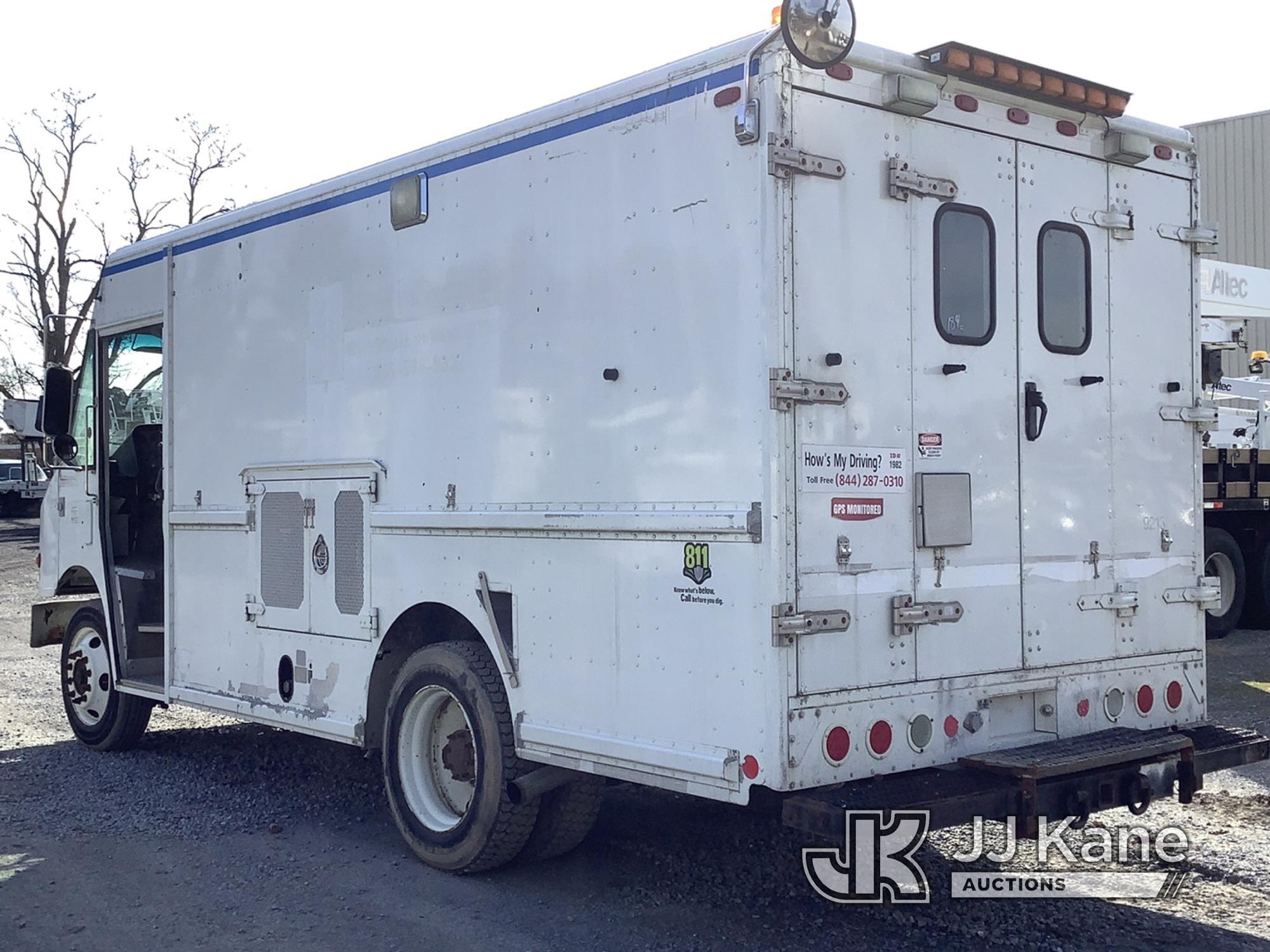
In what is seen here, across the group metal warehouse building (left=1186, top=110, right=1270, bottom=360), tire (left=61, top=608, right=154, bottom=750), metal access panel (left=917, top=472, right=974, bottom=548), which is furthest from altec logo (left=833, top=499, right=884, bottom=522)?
metal warehouse building (left=1186, top=110, right=1270, bottom=360)

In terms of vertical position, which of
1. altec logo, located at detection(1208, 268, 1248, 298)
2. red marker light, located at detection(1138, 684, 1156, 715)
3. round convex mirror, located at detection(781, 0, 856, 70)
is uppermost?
altec logo, located at detection(1208, 268, 1248, 298)

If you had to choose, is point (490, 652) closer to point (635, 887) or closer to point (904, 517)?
point (635, 887)

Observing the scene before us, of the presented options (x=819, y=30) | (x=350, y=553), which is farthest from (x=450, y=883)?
(x=819, y=30)

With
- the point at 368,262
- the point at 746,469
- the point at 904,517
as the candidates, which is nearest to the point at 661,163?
the point at 746,469

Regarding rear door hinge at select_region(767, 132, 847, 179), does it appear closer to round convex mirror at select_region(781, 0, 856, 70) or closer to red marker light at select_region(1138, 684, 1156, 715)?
round convex mirror at select_region(781, 0, 856, 70)

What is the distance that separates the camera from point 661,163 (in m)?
4.92

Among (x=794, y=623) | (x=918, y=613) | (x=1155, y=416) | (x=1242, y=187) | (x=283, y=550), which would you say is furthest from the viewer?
(x=1242, y=187)

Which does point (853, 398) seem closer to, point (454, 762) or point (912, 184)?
point (912, 184)

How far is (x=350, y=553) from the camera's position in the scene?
6.38 meters

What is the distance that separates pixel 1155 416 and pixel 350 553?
3.72 meters

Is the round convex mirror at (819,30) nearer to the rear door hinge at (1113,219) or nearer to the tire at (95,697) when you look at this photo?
the rear door hinge at (1113,219)

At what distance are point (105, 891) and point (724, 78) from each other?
13.5ft

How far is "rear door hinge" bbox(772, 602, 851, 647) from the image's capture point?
4.45m

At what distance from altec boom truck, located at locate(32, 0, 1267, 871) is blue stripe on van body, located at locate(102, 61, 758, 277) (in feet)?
0.05
